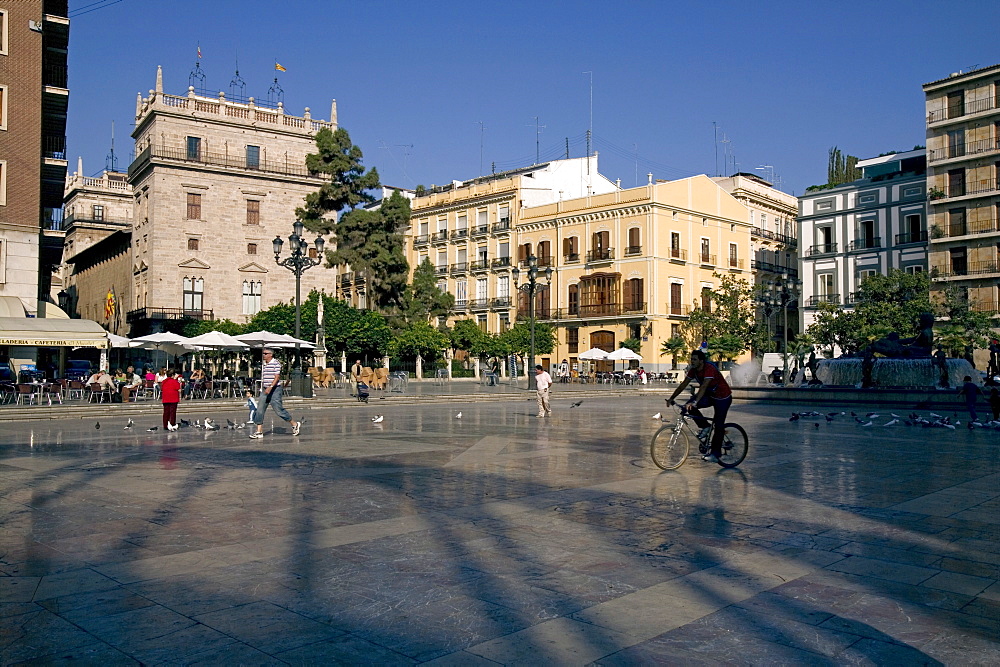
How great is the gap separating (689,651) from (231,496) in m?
5.57

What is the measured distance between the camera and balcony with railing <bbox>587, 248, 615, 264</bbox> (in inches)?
2136

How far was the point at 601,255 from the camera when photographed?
2160 inches

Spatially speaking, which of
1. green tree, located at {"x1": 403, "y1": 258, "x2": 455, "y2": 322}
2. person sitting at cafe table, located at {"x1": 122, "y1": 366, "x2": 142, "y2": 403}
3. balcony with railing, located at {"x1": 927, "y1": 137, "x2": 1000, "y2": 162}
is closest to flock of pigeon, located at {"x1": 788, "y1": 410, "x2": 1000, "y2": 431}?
person sitting at cafe table, located at {"x1": 122, "y1": 366, "x2": 142, "y2": 403}

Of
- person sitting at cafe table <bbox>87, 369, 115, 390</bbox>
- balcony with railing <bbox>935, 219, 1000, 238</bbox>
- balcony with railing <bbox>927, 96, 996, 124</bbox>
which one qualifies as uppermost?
balcony with railing <bbox>927, 96, 996, 124</bbox>

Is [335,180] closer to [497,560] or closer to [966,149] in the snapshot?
[966,149]

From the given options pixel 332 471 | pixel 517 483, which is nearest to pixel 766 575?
pixel 517 483

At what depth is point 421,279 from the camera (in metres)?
57.1

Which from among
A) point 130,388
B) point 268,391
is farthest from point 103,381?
point 268,391

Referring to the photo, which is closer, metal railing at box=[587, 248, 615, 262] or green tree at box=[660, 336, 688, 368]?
green tree at box=[660, 336, 688, 368]

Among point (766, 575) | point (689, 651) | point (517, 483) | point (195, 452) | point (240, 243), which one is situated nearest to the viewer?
point (689, 651)

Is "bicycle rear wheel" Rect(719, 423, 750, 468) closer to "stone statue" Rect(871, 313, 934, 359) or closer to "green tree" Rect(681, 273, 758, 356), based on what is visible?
"stone statue" Rect(871, 313, 934, 359)

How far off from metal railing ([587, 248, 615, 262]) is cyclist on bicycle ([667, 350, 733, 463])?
146 feet

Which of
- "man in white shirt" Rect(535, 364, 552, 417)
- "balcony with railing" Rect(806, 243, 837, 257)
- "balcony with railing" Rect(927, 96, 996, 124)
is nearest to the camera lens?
"man in white shirt" Rect(535, 364, 552, 417)

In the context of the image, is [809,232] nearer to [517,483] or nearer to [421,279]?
[421,279]
